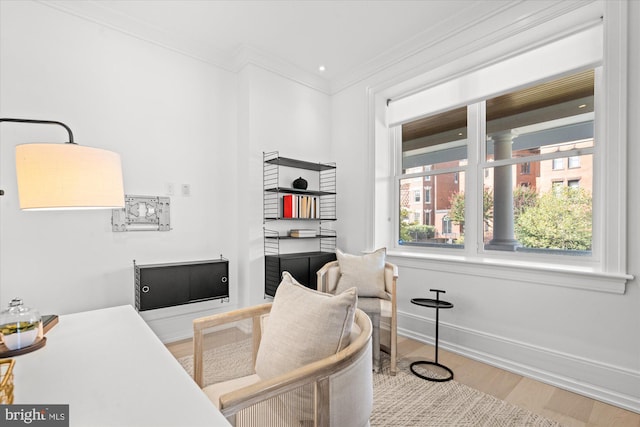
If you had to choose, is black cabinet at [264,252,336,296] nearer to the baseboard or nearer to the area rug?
the area rug

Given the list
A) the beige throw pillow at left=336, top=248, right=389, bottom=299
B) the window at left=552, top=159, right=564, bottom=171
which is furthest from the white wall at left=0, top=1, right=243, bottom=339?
the window at left=552, top=159, right=564, bottom=171

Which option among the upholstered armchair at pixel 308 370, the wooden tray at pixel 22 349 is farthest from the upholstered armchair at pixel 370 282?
the wooden tray at pixel 22 349

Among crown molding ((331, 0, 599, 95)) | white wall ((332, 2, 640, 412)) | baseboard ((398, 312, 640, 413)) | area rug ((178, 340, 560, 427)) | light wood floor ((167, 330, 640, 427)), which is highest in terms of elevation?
crown molding ((331, 0, 599, 95))

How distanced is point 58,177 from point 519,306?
285 centimetres

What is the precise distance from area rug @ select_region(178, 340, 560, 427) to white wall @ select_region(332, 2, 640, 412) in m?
0.53

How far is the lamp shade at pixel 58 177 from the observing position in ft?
3.46

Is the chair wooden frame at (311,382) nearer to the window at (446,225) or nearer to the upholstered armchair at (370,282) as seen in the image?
the upholstered armchair at (370,282)

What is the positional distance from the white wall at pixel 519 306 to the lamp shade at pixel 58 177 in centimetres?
262

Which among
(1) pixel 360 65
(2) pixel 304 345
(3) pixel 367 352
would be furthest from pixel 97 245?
(1) pixel 360 65

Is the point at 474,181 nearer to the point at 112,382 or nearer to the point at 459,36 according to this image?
the point at 459,36

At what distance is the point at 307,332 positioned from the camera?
43.6 inches

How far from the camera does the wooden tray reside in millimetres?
1010

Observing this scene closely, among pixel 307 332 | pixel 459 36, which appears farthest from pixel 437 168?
pixel 307 332

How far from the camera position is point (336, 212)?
149 inches
